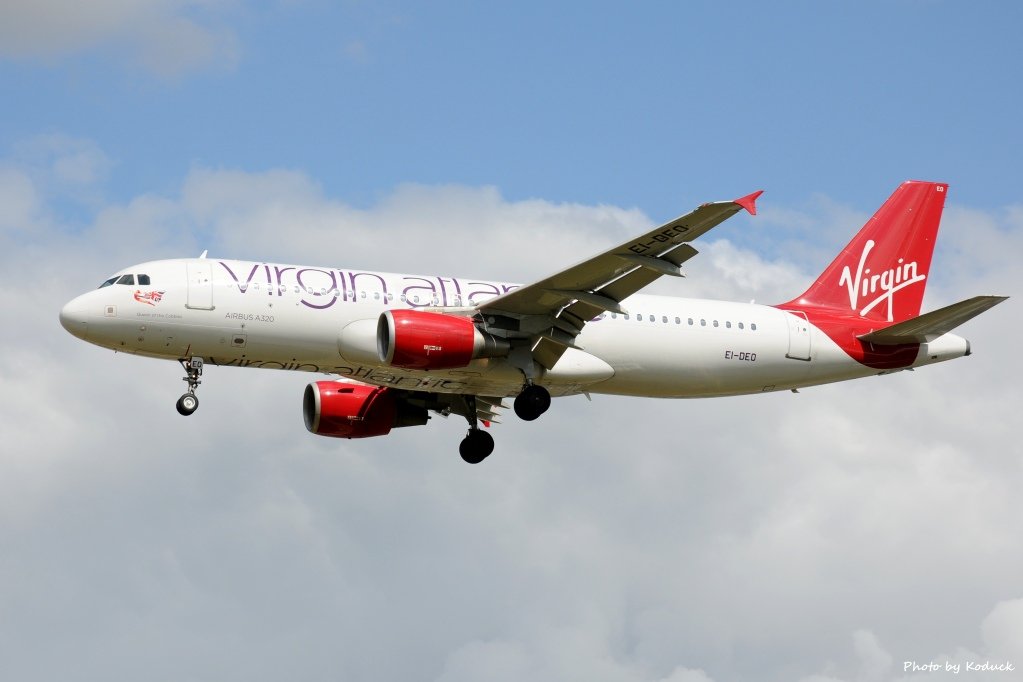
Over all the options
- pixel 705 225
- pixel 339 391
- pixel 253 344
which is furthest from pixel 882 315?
pixel 253 344

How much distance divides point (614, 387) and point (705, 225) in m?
7.98

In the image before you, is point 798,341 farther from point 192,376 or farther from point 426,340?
point 192,376

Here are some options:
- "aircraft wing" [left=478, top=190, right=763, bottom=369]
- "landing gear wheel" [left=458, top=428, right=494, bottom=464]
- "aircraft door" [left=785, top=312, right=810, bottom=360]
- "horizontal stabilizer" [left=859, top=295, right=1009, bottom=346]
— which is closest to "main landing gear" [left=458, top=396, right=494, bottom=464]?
"landing gear wheel" [left=458, top=428, right=494, bottom=464]

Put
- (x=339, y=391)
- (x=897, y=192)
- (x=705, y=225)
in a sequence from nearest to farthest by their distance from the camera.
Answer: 1. (x=705, y=225)
2. (x=339, y=391)
3. (x=897, y=192)

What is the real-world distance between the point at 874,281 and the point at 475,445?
41.5 feet

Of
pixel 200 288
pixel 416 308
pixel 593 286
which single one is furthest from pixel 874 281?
pixel 200 288

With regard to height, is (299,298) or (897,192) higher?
(897,192)

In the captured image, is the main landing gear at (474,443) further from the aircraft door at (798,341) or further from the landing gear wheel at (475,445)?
the aircraft door at (798,341)

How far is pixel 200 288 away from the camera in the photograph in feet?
123

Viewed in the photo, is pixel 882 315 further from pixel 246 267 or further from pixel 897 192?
pixel 246 267

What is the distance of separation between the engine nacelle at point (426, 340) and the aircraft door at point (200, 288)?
4.16m

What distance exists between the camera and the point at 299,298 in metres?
37.8

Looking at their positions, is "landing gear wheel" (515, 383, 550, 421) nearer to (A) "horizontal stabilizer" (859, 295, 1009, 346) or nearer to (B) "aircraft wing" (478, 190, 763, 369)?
(B) "aircraft wing" (478, 190, 763, 369)

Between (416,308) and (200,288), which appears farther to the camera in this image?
(416,308)
